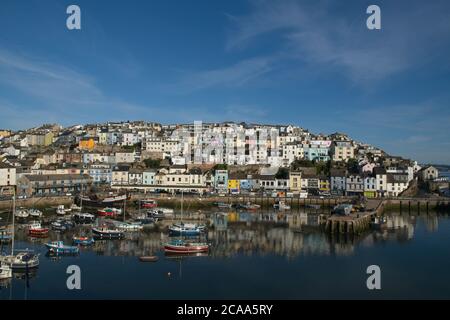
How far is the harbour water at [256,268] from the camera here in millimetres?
13578

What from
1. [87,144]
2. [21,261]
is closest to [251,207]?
[21,261]

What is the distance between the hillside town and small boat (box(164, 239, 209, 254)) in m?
19.6

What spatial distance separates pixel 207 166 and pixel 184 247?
99.8 feet

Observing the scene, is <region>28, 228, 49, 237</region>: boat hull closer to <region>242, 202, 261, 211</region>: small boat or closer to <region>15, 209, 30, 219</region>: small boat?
<region>15, 209, 30, 219</region>: small boat

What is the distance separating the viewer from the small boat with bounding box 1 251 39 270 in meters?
15.4

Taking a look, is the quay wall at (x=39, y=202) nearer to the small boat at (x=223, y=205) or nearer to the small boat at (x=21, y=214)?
the small boat at (x=21, y=214)

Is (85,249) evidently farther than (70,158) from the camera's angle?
No

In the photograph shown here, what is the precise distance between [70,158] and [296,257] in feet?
125

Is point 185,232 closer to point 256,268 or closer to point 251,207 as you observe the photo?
point 256,268

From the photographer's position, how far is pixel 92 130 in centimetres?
6694

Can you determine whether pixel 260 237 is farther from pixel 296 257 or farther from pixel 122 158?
pixel 122 158

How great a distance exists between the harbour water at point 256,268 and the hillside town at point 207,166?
1537cm
